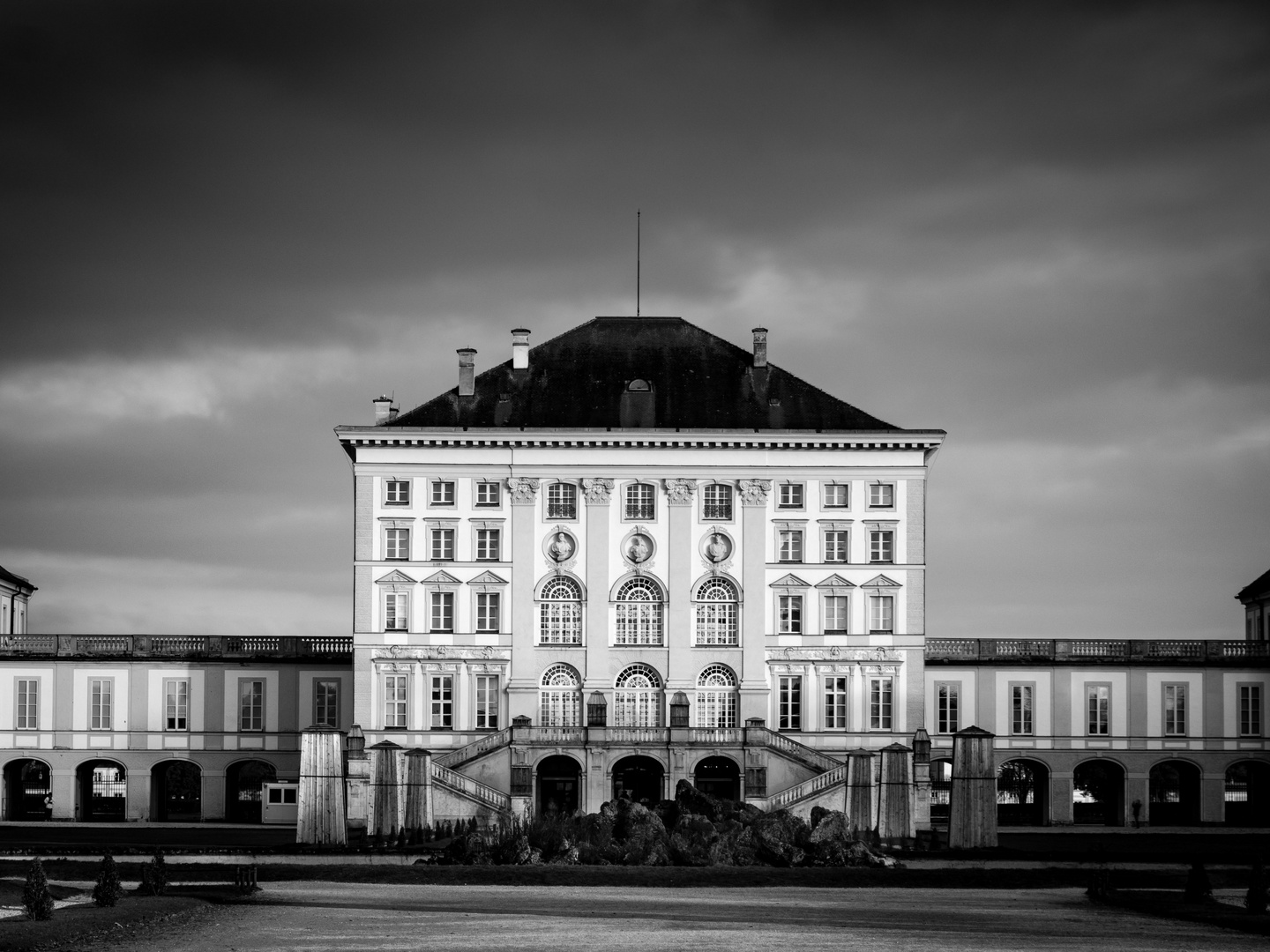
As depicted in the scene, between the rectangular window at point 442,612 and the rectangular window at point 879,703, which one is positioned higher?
the rectangular window at point 442,612

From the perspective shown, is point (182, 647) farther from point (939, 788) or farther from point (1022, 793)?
point (1022, 793)

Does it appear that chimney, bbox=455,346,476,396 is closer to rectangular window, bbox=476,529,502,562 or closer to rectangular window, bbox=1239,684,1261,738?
rectangular window, bbox=476,529,502,562

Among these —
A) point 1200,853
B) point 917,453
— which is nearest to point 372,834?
point 1200,853

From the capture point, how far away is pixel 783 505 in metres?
75.1

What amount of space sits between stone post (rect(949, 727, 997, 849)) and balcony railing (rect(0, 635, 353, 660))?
3218 cm

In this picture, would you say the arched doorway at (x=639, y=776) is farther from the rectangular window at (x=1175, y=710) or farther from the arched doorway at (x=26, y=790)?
the arched doorway at (x=26, y=790)

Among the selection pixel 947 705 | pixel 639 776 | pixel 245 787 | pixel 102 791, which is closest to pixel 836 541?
pixel 947 705

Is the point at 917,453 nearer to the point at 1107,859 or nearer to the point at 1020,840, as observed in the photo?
the point at 1020,840

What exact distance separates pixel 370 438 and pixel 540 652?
33.7 feet

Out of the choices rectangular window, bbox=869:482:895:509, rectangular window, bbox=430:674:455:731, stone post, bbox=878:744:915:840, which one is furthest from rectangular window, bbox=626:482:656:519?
stone post, bbox=878:744:915:840

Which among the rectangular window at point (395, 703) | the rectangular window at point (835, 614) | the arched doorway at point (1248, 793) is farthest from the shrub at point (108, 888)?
the arched doorway at point (1248, 793)

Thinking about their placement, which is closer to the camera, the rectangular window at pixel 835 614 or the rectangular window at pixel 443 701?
the rectangular window at pixel 443 701

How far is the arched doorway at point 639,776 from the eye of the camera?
70.4 m

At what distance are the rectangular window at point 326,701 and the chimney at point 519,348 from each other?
14.3m
